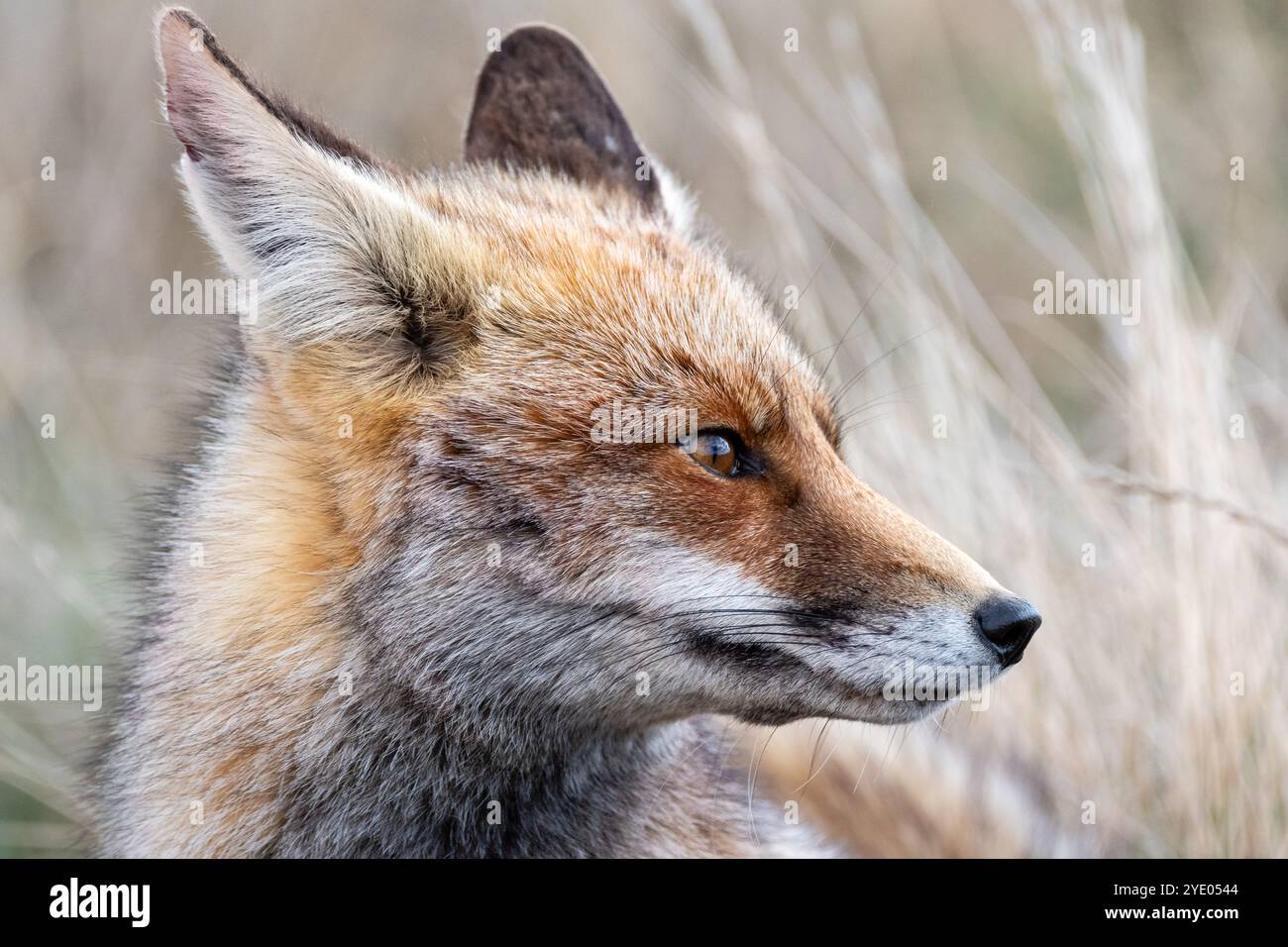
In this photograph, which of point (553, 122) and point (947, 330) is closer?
point (553, 122)

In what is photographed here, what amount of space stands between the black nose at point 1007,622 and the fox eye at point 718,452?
25.8 inches

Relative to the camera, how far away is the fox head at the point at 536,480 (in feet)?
9.87

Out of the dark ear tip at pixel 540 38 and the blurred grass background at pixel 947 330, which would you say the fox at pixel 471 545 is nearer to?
the blurred grass background at pixel 947 330

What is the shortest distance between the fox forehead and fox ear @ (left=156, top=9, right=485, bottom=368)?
0.11 m

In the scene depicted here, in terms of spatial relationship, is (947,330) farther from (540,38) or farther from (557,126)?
(540,38)

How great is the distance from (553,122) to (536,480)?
1.70m

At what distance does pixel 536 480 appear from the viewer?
302 centimetres

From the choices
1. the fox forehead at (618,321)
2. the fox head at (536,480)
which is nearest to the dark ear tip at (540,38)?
the fox forehead at (618,321)

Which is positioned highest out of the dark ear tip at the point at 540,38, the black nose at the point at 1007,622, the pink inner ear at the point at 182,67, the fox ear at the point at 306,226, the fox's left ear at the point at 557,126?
the dark ear tip at the point at 540,38

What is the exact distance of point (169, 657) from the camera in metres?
3.43

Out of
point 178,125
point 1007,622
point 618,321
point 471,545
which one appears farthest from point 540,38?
point 1007,622

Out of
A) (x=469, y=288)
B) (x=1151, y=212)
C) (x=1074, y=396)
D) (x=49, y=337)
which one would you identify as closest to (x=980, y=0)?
(x=1074, y=396)

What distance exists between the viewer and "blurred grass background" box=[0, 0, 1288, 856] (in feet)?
16.1
